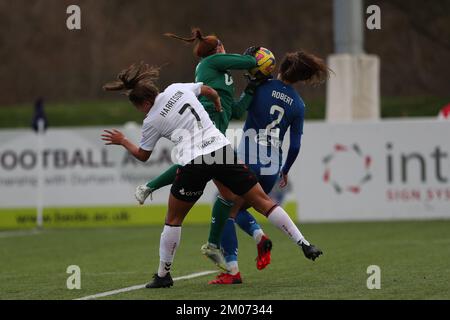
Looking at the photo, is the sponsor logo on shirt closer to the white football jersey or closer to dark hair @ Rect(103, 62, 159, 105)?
the white football jersey

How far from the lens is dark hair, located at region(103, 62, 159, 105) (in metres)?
8.75

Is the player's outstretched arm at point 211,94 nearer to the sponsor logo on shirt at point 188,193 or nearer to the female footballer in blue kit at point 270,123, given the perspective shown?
the female footballer in blue kit at point 270,123

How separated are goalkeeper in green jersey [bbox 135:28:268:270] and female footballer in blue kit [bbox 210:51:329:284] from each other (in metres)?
0.09

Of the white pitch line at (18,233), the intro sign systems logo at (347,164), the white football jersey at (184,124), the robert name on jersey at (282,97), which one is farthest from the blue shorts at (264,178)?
the intro sign systems logo at (347,164)

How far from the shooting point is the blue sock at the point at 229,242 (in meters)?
9.52

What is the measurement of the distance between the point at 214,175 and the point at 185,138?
371 millimetres

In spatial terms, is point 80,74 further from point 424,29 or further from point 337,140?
point 337,140

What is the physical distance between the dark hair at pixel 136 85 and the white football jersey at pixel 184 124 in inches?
3.3

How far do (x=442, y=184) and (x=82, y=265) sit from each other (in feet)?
25.7

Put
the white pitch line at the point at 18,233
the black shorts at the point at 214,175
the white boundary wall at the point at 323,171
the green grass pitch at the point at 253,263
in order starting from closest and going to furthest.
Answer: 1. the green grass pitch at the point at 253,263
2. the black shorts at the point at 214,175
3. the white pitch line at the point at 18,233
4. the white boundary wall at the point at 323,171

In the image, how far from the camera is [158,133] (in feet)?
29.0
